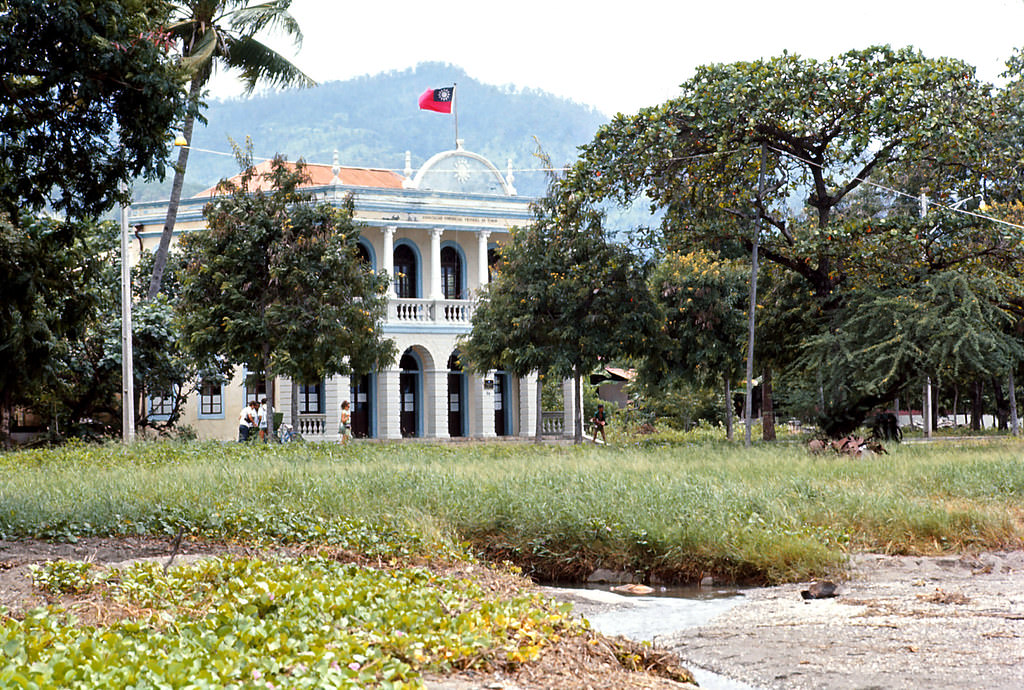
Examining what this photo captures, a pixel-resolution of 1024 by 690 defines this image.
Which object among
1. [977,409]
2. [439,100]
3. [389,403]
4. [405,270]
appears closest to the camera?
[439,100]

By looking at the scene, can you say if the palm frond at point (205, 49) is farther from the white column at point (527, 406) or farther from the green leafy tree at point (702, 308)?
the white column at point (527, 406)

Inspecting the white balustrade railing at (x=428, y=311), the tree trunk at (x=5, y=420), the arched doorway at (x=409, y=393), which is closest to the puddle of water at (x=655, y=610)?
the tree trunk at (x=5, y=420)

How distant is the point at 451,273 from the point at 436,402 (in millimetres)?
5523

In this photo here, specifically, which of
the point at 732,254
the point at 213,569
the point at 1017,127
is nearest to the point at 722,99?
the point at 1017,127

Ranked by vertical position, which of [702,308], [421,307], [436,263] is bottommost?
[702,308]

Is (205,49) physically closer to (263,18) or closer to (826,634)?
(263,18)

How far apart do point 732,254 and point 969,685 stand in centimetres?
2830

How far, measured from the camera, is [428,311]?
1515 inches

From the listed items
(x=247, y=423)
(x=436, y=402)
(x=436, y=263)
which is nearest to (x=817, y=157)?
(x=247, y=423)

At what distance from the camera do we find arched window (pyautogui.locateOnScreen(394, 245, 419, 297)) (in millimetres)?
40000

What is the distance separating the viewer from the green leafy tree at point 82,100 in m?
9.47

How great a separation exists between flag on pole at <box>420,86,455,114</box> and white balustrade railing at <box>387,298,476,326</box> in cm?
659

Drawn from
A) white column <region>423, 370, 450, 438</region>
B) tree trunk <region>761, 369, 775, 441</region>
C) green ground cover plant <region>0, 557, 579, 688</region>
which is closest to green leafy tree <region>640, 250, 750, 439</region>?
tree trunk <region>761, 369, 775, 441</region>

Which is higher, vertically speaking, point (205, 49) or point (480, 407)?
point (205, 49)
